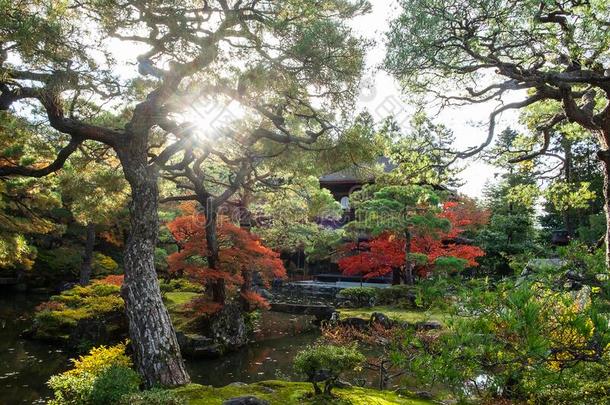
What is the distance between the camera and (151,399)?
16.6 feet

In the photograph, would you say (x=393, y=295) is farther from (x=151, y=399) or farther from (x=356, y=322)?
(x=151, y=399)

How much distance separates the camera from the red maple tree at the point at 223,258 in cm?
1234

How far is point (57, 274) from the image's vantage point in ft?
78.4

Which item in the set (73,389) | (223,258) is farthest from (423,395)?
(223,258)

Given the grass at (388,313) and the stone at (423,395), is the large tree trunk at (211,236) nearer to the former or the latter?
the grass at (388,313)

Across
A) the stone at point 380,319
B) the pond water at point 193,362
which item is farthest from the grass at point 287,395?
the stone at point 380,319

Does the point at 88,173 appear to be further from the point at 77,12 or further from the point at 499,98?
the point at 499,98

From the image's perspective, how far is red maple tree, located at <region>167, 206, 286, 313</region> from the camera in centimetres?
1234

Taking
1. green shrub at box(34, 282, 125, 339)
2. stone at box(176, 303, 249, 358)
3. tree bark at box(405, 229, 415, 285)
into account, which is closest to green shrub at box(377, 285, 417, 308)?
tree bark at box(405, 229, 415, 285)

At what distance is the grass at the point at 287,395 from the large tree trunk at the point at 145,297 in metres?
0.50

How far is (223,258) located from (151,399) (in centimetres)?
766

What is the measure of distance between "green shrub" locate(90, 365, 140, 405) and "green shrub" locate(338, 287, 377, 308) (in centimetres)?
1292

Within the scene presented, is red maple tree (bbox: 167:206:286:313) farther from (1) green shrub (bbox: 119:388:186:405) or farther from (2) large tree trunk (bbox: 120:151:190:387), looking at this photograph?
(1) green shrub (bbox: 119:388:186:405)

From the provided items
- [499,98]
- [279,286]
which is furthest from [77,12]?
[279,286]
